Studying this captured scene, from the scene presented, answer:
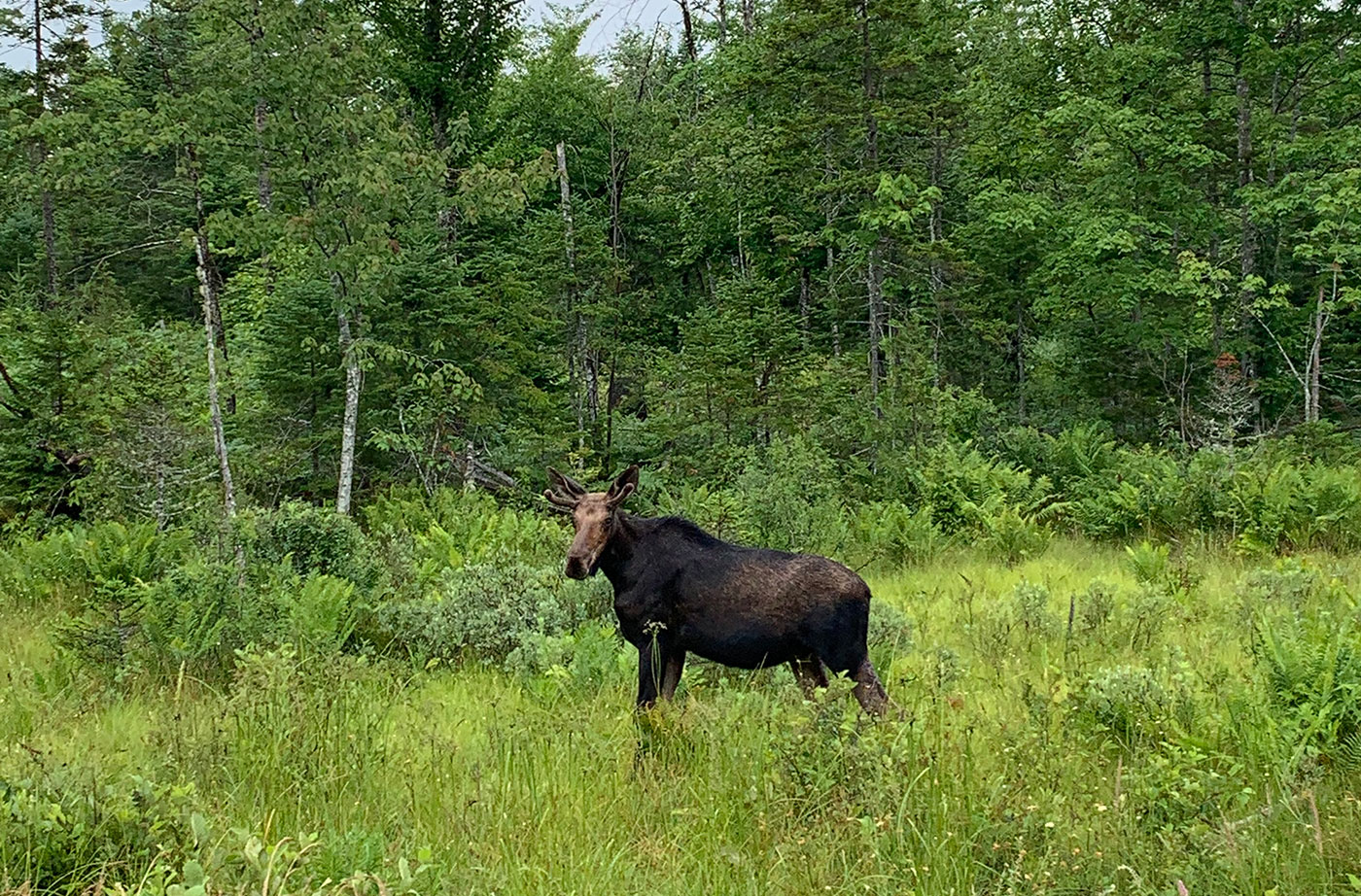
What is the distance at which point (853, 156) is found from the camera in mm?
A: 19438

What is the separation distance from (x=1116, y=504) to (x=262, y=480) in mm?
12058

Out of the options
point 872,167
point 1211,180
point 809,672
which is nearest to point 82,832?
point 809,672

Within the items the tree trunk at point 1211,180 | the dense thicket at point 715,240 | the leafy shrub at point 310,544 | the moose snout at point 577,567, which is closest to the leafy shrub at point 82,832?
the moose snout at point 577,567

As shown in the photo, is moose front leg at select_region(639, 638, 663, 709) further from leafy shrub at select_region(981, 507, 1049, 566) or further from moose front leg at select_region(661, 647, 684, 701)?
leafy shrub at select_region(981, 507, 1049, 566)

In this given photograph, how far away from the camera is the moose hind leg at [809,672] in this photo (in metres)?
5.29

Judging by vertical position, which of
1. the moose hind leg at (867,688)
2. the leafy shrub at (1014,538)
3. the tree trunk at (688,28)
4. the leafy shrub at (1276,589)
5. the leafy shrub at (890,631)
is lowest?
the leafy shrub at (1014,538)

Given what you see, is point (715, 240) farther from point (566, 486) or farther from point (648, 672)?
point (648, 672)

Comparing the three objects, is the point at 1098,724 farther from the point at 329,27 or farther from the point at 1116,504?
the point at 329,27

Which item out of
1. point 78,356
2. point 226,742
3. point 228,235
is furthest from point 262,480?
A: point 226,742

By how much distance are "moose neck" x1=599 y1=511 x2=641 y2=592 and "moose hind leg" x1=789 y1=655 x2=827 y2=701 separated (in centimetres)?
106

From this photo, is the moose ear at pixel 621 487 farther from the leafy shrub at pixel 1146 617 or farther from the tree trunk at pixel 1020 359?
the tree trunk at pixel 1020 359

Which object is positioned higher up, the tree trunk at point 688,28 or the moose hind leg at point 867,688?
the tree trunk at point 688,28

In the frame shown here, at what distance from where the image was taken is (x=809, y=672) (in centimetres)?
537

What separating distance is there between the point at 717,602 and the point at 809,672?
708 mm
